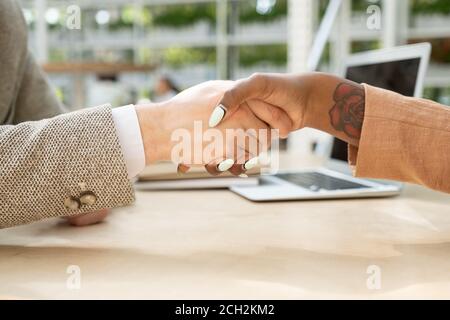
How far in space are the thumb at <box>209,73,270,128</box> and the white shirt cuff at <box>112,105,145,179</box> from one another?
3.8 inches

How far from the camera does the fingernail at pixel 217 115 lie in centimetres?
68

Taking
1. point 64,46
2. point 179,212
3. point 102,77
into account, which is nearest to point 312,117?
point 179,212

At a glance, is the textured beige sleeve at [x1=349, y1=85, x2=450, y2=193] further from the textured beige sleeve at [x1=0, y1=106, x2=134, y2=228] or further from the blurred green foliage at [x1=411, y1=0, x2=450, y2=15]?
the blurred green foliage at [x1=411, y1=0, x2=450, y2=15]

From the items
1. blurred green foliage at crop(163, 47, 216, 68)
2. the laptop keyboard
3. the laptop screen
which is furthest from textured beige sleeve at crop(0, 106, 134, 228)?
blurred green foliage at crop(163, 47, 216, 68)

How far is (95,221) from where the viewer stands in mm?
774

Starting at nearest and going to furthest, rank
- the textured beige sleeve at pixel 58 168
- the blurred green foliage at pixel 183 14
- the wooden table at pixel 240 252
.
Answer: the wooden table at pixel 240 252 → the textured beige sleeve at pixel 58 168 → the blurred green foliage at pixel 183 14

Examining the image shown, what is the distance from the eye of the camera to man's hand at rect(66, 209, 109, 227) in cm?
75

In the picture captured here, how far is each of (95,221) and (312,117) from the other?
35 centimetres

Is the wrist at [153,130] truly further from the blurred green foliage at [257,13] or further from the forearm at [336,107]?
the blurred green foliage at [257,13]

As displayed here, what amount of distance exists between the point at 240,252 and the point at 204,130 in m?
0.18

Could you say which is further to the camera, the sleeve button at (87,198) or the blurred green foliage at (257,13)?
the blurred green foliage at (257,13)

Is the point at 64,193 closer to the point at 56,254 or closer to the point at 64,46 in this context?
the point at 56,254

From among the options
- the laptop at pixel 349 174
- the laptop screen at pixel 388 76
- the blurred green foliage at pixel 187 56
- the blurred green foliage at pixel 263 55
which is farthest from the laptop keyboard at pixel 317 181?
the blurred green foliage at pixel 187 56

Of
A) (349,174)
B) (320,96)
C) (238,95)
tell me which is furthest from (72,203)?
(349,174)
